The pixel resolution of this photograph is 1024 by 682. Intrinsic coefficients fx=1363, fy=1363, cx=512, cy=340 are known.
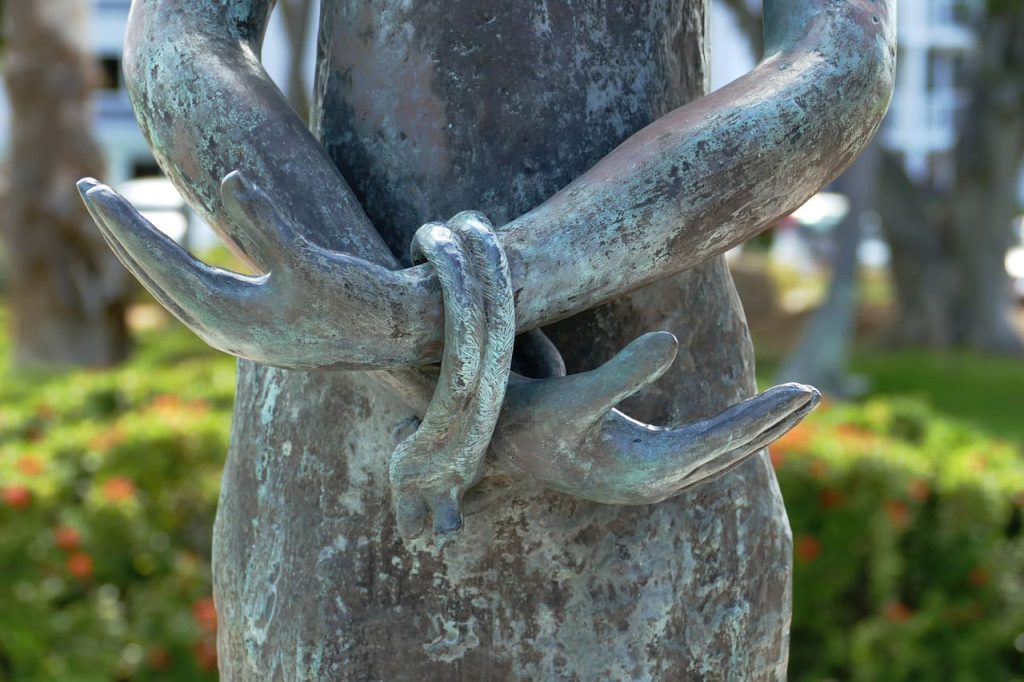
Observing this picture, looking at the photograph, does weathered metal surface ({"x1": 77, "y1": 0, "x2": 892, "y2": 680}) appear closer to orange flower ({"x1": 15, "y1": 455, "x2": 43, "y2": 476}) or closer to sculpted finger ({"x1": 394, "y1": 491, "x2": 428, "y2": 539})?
sculpted finger ({"x1": 394, "y1": 491, "x2": 428, "y2": 539})

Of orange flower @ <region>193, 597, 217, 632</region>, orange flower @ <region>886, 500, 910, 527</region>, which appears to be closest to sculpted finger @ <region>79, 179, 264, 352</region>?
orange flower @ <region>193, 597, 217, 632</region>

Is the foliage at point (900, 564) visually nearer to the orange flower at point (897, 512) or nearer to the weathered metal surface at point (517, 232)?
the orange flower at point (897, 512)

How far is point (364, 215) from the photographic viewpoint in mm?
1428

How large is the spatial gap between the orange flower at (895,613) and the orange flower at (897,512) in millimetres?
268

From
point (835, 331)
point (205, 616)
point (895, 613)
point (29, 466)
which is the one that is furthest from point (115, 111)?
point (895, 613)

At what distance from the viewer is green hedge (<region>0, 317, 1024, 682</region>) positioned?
431 cm

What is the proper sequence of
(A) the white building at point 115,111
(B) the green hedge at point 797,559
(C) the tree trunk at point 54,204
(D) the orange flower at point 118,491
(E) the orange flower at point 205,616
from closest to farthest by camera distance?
1. (E) the orange flower at point 205,616
2. (B) the green hedge at point 797,559
3. (D) the orange flower at point 118,491
4. (C) the tree trunk at point 54,204
5. (A) the white building at point 115,111

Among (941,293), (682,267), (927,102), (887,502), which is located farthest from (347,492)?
(927,102)

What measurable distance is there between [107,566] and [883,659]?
2555 mm

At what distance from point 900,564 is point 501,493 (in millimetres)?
3381

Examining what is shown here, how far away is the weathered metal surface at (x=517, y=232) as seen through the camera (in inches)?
55.3

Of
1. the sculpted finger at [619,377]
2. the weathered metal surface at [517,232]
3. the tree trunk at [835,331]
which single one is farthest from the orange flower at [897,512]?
the tree trunk at [835,331]

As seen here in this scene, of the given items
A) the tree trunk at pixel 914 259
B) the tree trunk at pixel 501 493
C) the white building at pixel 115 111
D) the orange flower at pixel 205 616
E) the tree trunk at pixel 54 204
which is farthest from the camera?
the white building at pixel 115 111

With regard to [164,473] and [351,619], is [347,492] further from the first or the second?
[164,473]
